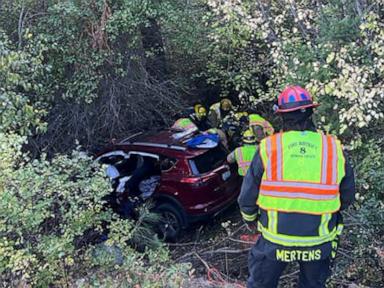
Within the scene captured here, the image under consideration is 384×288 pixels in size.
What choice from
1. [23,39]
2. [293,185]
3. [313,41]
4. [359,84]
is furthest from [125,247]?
[23,39]

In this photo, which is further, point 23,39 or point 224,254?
point 23,39

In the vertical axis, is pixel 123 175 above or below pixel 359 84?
below

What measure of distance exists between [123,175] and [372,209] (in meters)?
4.76

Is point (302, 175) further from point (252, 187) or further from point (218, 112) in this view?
point (218, 112)

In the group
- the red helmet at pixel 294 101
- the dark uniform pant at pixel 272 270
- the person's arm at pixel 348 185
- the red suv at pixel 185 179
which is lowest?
the red suv at pixel 185 179

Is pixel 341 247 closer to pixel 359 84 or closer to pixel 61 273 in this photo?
pixel 359 84

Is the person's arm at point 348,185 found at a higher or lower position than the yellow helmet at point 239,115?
higher

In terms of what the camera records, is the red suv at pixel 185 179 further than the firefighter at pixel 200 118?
No

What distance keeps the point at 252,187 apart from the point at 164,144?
16.8 feet

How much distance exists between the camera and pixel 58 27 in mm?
8734

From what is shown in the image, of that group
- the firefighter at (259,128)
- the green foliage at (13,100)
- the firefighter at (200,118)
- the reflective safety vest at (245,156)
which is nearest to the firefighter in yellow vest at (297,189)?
the green foliage at (13,100)

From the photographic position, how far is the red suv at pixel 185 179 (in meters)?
8.30

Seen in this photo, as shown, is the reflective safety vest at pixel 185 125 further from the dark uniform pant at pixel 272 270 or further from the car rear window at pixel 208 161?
the dark uniform pant at pixel 272 270

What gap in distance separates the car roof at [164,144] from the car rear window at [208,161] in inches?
3.8
